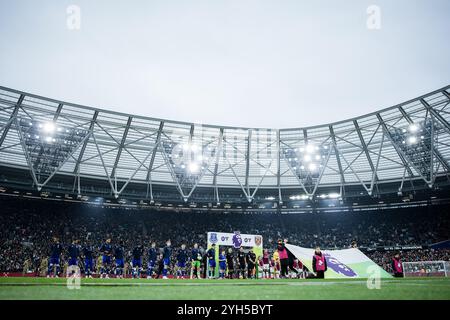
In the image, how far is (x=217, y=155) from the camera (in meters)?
34.5

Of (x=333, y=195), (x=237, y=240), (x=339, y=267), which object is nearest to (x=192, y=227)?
(x=237, y=240)

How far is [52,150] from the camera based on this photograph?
2903 centimetres

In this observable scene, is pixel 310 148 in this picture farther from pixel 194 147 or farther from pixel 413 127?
pixel 194 147

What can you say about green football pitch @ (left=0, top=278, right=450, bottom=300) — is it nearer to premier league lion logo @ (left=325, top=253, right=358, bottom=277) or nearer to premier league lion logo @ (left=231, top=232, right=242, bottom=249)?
premier league lion logo @ (left=325, top=253, right=358, bottom=277)

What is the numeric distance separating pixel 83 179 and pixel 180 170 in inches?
426

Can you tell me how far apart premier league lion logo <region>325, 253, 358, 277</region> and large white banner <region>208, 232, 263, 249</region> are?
6127mm

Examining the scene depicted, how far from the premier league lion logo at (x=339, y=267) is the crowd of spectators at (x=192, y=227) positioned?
624 inches

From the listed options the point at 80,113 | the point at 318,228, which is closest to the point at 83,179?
the point at 80,113

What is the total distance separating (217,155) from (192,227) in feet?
43.6

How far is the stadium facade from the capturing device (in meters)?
28.3

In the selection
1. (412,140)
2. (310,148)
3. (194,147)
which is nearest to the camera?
(412,140)

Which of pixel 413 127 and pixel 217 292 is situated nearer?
pixel 217 292

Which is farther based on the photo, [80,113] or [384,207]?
[384,207]

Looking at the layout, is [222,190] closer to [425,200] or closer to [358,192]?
[358,192]
